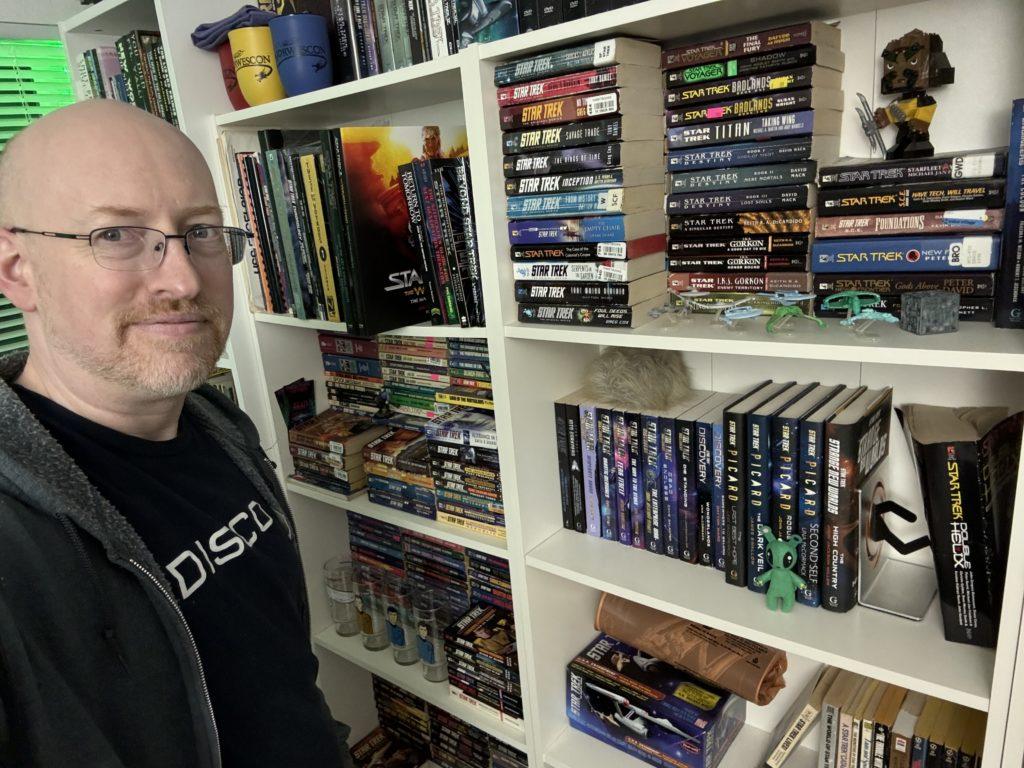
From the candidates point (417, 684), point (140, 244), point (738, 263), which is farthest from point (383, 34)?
point (417, 684)

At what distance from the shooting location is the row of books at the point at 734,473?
3.17 ft

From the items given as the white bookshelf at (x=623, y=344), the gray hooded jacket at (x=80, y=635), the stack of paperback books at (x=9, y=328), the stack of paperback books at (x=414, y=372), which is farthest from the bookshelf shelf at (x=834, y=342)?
the stack of paperback books at (x=9, y=328)

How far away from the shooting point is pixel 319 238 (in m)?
1.31

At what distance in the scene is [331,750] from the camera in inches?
42.5

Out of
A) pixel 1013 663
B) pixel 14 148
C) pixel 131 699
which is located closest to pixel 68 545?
pixel 131 699

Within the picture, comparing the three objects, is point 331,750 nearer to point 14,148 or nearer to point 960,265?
point 14,148

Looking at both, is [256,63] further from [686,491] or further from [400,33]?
[686,491]

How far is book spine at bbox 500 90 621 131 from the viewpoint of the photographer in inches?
37.4

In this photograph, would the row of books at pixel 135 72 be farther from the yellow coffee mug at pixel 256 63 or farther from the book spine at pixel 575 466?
the book spine at pixel 575 466

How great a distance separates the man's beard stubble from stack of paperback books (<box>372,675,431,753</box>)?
120 cm

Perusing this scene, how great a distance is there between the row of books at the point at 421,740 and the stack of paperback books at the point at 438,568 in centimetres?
32

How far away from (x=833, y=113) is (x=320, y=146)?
0.84 meters

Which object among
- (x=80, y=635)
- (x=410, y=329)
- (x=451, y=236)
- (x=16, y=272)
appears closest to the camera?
(x=80, y=635)

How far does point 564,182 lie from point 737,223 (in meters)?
0.26
